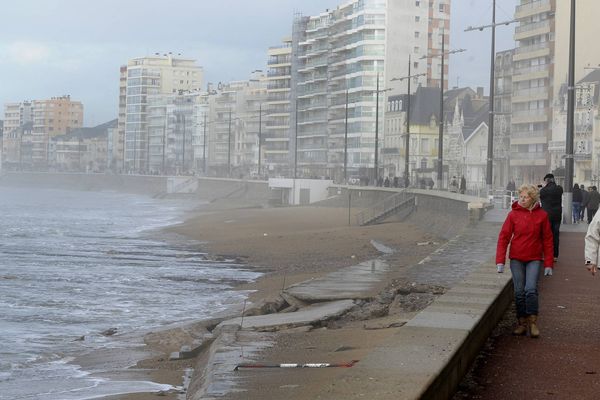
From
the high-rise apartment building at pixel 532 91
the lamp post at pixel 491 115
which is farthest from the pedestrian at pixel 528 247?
the high-rise apartment building at pixel 532 91

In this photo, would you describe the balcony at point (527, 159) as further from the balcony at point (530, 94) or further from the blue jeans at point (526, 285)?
the blue jeans at point (526, 285)

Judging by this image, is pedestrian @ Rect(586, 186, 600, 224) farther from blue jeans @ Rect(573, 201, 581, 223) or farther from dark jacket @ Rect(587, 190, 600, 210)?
blue jeans @ Rect(573, 201, 581, 223)

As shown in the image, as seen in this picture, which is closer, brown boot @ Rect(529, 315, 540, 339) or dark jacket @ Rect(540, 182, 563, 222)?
brown boot @ Rect(529, 315, 540, 339)

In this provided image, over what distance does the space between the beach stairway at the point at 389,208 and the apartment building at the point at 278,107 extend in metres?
100

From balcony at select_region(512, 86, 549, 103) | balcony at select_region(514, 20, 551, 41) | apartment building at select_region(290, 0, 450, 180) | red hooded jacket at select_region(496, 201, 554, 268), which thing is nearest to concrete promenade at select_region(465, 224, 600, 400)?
red hooded jacket at select_region(496, 201, 554, 268)

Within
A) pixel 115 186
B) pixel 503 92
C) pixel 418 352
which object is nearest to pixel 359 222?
pixel 418 352

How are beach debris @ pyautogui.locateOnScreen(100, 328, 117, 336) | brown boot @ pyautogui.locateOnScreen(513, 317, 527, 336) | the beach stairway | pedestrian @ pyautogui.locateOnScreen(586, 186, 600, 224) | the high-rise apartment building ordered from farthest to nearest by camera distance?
the high-rise apartment building, the beach stairway, pedestrian @ pyautogui.locateOnScreen(586, 186, 600, 224), beach debris @ pyautogui.locateOnScreen(100, 328, 117, 336), brown boot @ pyautogui.locateOnScreen(513, 317, 527, 336)

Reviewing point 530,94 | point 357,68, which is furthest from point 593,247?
point 357,68

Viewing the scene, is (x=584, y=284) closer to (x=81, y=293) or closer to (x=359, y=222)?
(x=81, y=293)

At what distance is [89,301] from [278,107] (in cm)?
14534

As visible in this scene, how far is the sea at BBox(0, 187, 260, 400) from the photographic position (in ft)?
46.1

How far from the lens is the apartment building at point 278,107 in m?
166

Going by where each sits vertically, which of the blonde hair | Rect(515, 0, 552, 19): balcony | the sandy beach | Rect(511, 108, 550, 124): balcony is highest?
Rect(515, 0, 552, 19): balcony

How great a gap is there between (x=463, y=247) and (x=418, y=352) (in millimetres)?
17239
